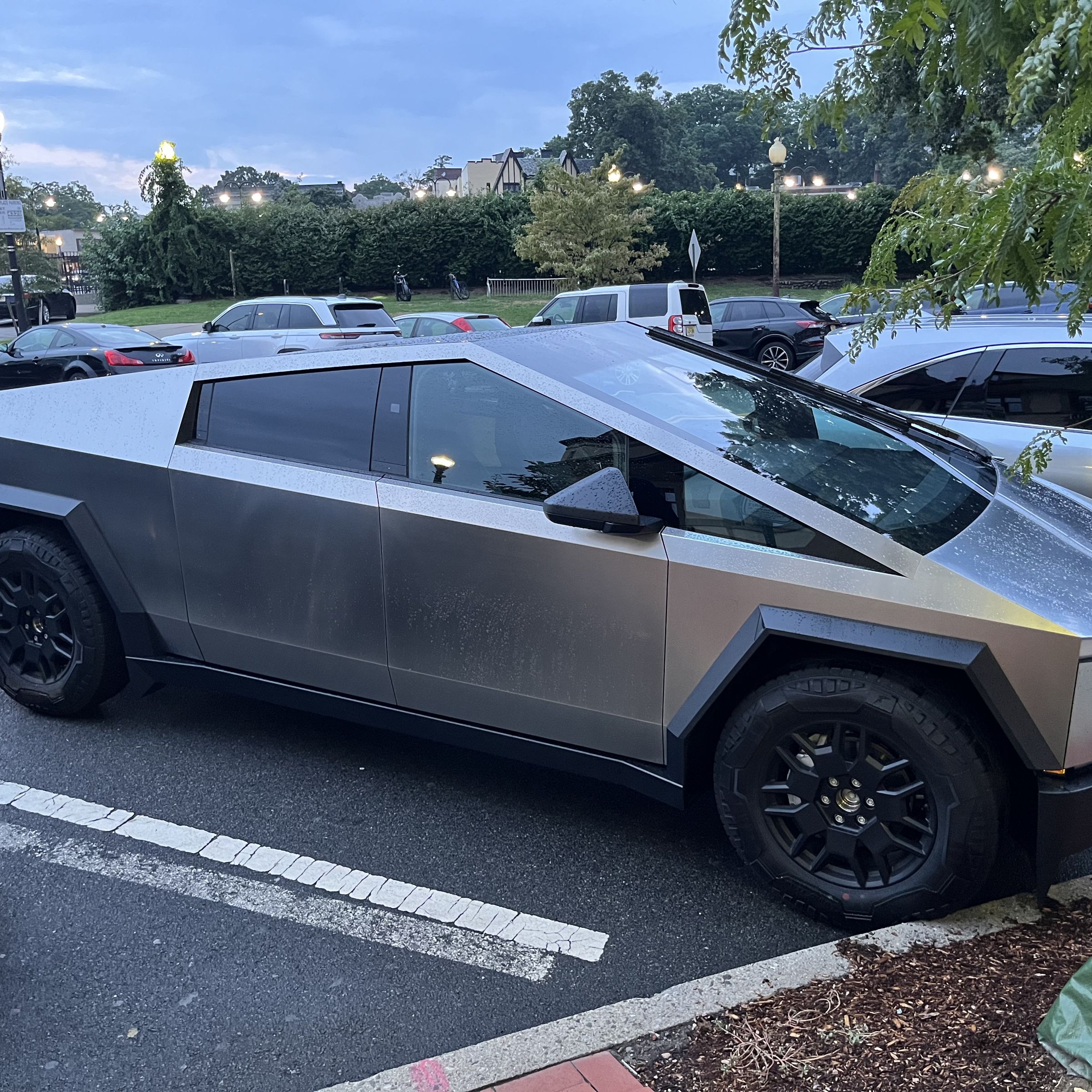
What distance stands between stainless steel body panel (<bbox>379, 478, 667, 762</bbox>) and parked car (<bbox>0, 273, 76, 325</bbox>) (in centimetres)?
3358

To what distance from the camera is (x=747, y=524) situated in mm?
2910

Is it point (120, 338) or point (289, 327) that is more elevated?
point (289, 327)

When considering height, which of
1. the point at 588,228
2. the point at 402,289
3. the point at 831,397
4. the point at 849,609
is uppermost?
the point at 588,228

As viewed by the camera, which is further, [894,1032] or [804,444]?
[804,444]

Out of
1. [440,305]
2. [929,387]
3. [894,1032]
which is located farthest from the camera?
[440,305]

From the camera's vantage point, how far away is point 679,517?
2988 millimetres

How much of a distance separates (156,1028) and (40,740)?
6.79 ft

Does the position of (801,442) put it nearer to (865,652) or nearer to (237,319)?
(865,652)

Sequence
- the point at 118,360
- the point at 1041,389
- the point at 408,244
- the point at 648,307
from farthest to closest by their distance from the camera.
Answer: the point at 408,244, the point at 648,307, the point at 118,360, the point at 1041,389

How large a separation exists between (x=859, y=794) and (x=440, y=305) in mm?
37463

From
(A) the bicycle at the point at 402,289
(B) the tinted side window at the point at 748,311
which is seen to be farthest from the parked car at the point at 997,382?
(A) the bicycle at the point at 402,289

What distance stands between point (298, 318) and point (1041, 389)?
13.4 metres

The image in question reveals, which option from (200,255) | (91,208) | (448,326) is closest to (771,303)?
(448,326)

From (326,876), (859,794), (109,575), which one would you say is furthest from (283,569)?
(859,794)
